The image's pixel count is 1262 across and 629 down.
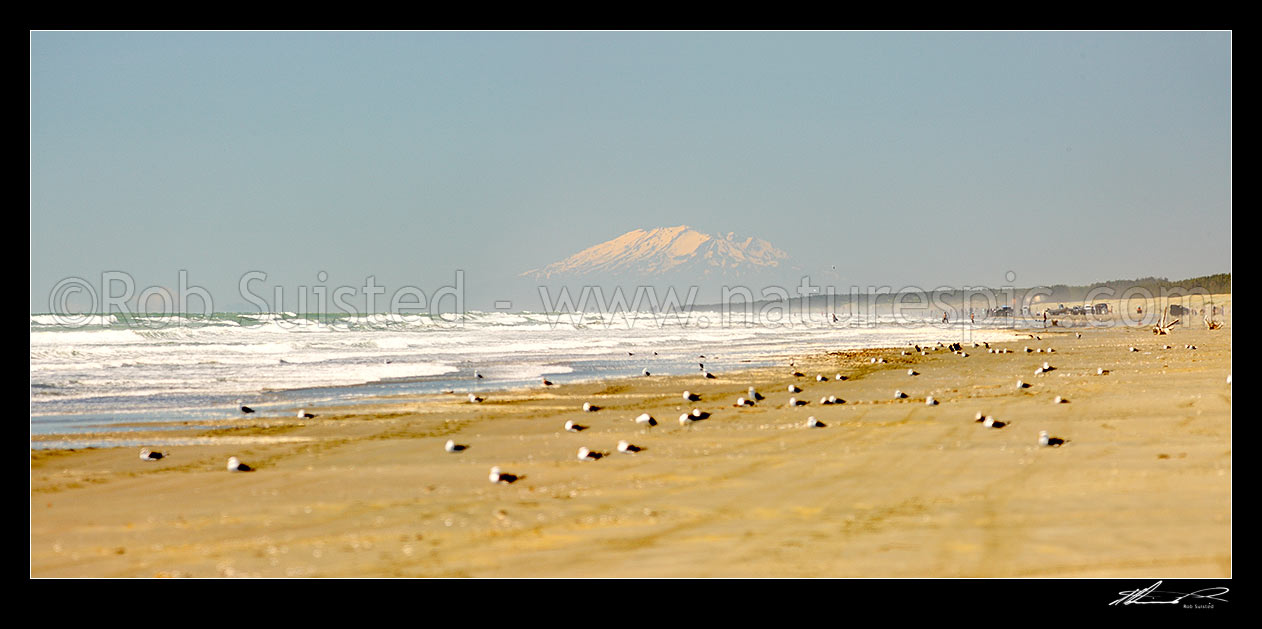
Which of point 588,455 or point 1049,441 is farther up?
point 1049,441

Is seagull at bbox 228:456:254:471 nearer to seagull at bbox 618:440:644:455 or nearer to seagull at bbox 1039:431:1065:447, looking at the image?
seagull at bbox 618:440:644:455

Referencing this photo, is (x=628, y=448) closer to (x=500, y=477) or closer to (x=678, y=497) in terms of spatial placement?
(x=500, y=477)

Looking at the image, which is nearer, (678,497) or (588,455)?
(678,497)

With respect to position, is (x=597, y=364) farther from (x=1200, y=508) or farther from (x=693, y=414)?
(x=1200, y=508)

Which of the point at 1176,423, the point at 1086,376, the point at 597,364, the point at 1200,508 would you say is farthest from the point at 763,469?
the point at 597,364

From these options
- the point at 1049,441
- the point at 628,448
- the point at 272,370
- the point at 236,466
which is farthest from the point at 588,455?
the point at 272,370

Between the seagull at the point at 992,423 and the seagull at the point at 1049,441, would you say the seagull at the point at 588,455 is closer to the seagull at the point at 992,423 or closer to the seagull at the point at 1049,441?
the seagull at the point at 1049,441

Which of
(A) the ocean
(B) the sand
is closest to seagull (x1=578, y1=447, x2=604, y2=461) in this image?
(B) the sand
